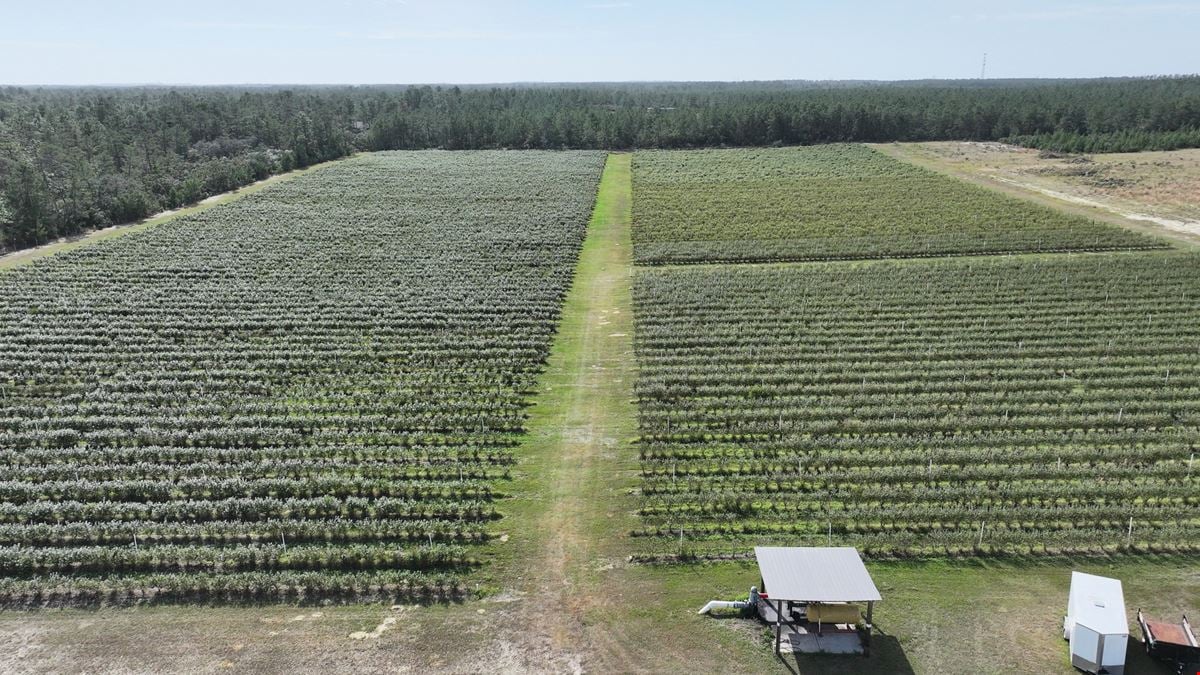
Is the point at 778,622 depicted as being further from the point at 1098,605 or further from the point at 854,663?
the point at 1098,605

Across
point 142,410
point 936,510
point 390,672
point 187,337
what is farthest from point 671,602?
point 187,337

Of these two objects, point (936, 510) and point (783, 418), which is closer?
point (936, 510)

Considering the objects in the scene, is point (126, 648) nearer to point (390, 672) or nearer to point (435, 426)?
point (390, 672)

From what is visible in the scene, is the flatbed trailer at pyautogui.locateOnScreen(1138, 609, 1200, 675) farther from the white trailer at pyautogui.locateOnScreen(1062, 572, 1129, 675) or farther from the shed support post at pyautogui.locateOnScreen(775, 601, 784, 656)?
the shed support post at pyautogui.locateOnScreen(775, 601, 784, 656)

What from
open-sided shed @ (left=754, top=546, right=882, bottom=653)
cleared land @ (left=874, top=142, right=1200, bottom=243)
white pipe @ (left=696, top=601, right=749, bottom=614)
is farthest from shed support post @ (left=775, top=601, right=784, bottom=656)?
cleared land @ (left=874, top=142, right=1200, bottom=243)

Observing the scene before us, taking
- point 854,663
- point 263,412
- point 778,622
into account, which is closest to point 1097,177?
point 854,663

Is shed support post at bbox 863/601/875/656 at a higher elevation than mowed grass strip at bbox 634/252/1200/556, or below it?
below
